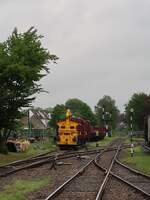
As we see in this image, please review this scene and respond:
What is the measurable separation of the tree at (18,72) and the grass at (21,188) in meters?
19.9

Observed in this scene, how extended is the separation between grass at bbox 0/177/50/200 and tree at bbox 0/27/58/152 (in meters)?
19.9

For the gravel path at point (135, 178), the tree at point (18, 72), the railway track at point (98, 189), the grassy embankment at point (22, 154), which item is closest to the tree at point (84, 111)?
the grassy embankment at point (22, 154)

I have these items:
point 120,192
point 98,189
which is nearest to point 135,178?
point 98,189

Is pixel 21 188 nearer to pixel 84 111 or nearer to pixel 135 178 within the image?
pixel 135 178

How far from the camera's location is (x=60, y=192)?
16.3 meters

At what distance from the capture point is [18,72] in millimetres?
41188

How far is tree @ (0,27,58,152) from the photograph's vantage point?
4122cm

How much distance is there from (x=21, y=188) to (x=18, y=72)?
79.7 ft

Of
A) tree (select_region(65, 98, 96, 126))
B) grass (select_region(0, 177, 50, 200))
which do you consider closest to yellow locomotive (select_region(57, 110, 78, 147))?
grass (select_region(0, 177, 50, 200))

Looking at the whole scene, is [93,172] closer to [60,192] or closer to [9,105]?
[60,192]

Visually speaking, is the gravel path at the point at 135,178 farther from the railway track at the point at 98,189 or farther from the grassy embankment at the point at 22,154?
the grassy embankment at the point at 22,154

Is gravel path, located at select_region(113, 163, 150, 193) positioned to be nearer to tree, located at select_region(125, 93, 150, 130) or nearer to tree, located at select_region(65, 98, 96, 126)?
tree, located at select_region(125, 93, 150, 130)

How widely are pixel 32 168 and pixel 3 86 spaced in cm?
1552

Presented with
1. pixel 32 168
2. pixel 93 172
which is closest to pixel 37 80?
pixel 32 168
